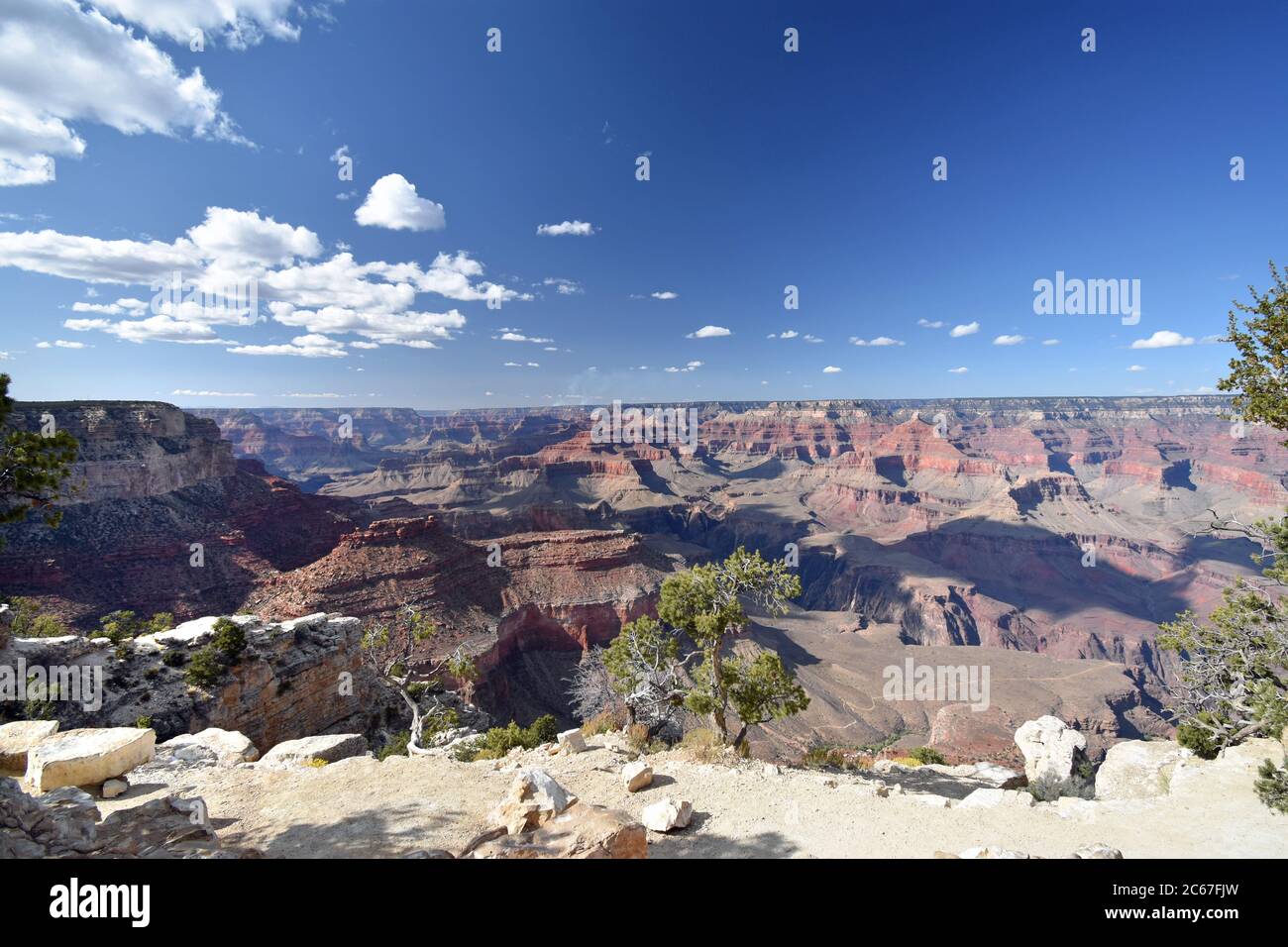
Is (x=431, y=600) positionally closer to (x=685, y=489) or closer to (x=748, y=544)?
(x=748, y=544)

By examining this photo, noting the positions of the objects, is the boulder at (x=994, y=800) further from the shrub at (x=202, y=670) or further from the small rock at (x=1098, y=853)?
the shrub at (x=202, y=670)

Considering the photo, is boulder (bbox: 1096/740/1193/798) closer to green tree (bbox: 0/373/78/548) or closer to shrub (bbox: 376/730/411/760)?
shrub (bbox: 376/730/411/760)

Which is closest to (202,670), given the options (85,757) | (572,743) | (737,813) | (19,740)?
(19,740)

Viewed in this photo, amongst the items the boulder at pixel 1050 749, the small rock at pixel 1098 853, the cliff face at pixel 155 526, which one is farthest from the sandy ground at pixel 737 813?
the cliff face at pixel 155 526

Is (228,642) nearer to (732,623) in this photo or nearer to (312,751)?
(312,751)

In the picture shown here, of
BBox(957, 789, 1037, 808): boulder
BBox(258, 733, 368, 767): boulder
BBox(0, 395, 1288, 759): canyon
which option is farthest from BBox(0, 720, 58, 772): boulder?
BBox(957, 789, 1037, 808): boulder
